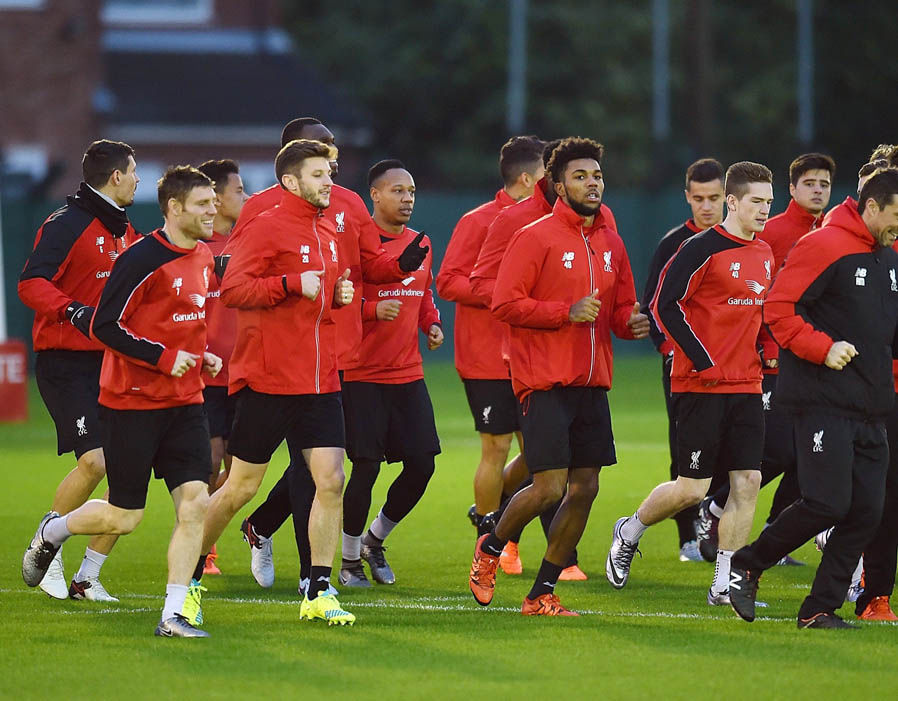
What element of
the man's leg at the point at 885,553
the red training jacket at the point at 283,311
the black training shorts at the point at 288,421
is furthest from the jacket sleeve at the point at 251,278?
the man's leg at the point at 885,553

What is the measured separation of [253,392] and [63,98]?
2982cm

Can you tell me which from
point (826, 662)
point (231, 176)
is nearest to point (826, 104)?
point (231, 176)

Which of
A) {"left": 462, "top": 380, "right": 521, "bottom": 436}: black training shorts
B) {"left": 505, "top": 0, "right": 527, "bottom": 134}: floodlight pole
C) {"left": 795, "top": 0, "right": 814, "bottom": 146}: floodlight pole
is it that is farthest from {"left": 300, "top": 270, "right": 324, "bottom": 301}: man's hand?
{"left": 795, "top": 0, "right": 814, "bottom": 146}: floodlight pole

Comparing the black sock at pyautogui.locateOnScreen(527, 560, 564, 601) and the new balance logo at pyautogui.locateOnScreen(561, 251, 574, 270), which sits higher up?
the new balance logo at pyautogui.locateOnScreen(561, 251, 574, 270)

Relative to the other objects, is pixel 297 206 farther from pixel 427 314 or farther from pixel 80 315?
pixel 427 314

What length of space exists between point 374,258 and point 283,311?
1443mm

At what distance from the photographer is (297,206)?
9438mm

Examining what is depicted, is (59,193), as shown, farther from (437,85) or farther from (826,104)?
(826,104)

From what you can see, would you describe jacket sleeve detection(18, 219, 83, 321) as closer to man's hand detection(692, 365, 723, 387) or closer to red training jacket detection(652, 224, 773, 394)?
red training jacket detection(652, 224, 773, 394)

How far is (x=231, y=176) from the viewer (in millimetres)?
11930

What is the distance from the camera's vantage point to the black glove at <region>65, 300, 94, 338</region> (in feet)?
32.6

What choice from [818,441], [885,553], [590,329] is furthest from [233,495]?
[885,553]

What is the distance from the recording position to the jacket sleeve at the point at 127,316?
8.81 m

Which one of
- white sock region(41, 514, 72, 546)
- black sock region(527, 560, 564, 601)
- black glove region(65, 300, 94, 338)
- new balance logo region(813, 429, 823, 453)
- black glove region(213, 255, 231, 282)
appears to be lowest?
black sock region(527, 560, 564, 601)
